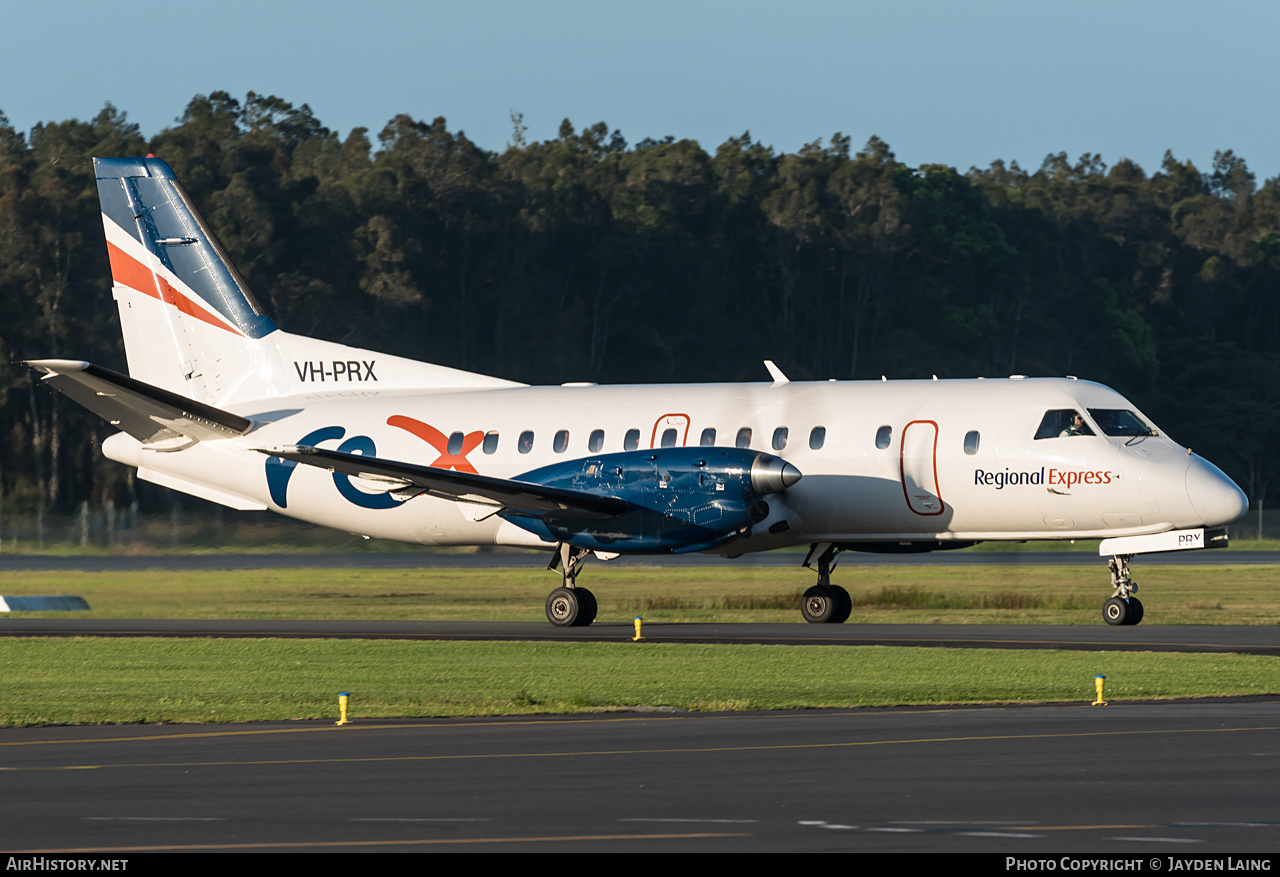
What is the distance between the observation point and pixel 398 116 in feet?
317

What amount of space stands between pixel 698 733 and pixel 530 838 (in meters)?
5.43

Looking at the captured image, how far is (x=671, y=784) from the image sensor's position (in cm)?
1181

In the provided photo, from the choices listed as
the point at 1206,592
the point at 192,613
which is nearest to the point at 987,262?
the point at 1206,592

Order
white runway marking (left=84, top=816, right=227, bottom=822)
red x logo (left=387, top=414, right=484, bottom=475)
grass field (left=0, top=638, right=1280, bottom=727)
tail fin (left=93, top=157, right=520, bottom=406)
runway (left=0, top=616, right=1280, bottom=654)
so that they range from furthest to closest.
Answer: tail fin (left=93, top=157, right=520, bottom=406), red x logo (left=387, top=414, right=484, bottom=475), runway (left=0, top=616, right=1280, bottom=654), grass field (left=0, top=638, right=1280, bottom=727), white runway marking (left=84, top=816, right=227, bottom=822)

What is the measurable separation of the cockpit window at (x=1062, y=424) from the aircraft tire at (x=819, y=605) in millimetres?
4488

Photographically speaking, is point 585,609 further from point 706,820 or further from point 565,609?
point 706,820

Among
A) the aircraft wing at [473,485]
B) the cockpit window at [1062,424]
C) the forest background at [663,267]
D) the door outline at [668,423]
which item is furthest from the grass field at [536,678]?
the forest background at [663,267]

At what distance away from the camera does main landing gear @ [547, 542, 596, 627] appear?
1137 inches

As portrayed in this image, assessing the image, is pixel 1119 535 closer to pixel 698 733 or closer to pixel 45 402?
pixel 698 733

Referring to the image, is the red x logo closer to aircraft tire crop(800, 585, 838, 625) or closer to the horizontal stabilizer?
the horizontal stabilizer

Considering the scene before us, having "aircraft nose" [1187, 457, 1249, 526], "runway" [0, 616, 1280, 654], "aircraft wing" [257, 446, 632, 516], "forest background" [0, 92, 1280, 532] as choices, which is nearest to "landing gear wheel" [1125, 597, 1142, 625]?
"runway" [0, 616, 1280, 654]

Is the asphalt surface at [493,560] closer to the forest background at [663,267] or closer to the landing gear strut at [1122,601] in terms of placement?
the landing gear strut at [1122,601]

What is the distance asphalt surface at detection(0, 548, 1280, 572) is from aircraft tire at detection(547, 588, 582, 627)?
1574mm

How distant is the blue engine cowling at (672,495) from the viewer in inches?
1070
